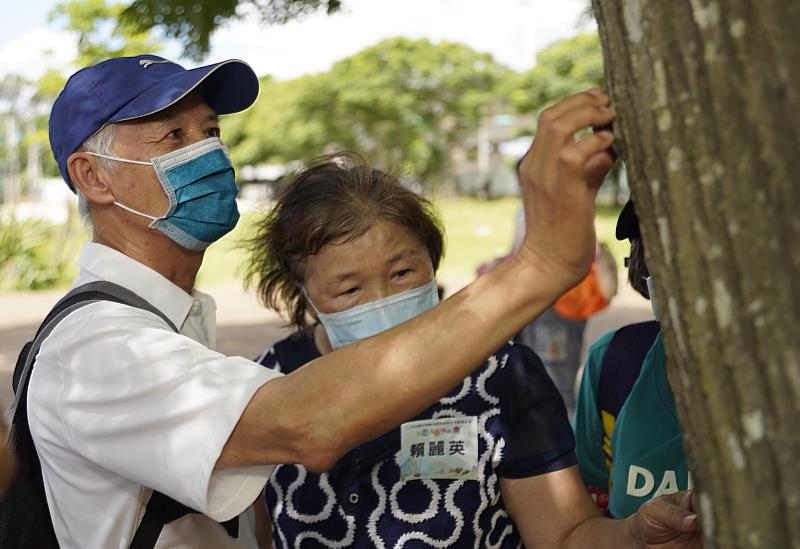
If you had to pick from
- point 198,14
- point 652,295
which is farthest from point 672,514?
point 198,14

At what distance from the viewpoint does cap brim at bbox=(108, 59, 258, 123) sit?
2.18m

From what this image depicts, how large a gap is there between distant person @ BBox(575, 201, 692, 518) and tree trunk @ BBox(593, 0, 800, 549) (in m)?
0.69

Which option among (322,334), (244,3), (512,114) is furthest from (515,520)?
(512,114)

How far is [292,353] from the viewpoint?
2584 millimetres

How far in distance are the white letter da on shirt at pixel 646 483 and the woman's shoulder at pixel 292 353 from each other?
879 millimetres

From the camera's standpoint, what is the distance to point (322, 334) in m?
2.59

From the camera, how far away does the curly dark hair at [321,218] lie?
2490 millimetres

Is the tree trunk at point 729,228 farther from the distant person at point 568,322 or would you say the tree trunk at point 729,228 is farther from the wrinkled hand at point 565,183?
the distant person at point 568,322

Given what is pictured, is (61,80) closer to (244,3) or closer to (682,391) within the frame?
(244,3)

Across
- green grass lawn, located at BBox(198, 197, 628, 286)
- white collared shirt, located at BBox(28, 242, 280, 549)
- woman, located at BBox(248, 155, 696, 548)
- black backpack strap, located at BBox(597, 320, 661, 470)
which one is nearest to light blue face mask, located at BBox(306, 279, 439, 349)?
woman, located at BBox(248, 155, 696, 548)

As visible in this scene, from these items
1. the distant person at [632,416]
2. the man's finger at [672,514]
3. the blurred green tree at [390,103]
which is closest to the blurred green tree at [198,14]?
the distant person at [632,416]

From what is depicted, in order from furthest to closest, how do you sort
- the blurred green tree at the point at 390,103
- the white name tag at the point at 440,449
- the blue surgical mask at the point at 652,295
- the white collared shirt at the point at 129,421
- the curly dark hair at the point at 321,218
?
the blurred green tree at the point at 390,103 → the curly dark hair at the point at 321,218 → the white name tag at the point at 440,449 → the white collared shirt at the point at 129,421 → the blue surgical mask at the point at 652,295

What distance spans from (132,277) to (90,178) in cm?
28

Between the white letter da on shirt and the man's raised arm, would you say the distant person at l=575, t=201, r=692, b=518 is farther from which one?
the man's raised arm
